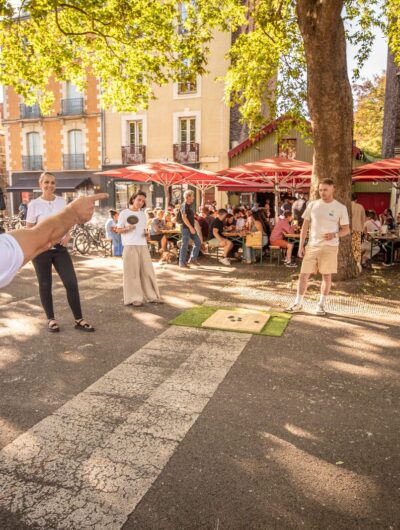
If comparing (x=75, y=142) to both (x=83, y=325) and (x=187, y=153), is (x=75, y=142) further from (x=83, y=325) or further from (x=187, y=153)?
(x=83, y=325)

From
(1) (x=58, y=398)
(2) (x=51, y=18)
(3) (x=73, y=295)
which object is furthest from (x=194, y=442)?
(2) (x=51, y=18)

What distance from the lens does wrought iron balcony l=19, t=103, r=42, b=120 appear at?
27.8 meters

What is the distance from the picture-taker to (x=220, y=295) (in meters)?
7.72

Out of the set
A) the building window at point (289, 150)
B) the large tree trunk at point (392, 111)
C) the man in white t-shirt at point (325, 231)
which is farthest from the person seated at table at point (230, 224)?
the building window at point (289, 150)

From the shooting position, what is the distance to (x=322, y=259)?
6.10 metres

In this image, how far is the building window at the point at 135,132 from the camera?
84.0 ft

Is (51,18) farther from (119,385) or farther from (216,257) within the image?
(119,385)

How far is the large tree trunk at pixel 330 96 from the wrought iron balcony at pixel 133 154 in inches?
726

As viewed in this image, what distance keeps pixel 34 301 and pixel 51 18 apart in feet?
29.7

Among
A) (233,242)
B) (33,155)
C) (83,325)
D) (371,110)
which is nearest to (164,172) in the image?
(233,242)

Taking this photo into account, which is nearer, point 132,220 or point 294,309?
point 294,309

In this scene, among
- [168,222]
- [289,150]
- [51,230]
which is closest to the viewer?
[51,230]

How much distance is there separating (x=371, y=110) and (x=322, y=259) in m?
28.3

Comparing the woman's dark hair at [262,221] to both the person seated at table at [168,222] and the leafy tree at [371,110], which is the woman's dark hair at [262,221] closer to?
the person seated at table at [168,222]
